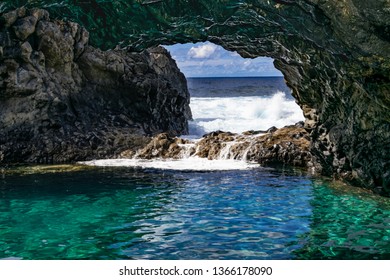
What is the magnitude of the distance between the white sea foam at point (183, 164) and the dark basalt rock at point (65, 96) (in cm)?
168

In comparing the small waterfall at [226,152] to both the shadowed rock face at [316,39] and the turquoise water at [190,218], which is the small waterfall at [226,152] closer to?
the turquoise water at [190,218]

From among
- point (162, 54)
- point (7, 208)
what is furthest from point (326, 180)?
point (162, 54)

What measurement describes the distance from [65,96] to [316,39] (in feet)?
57.7

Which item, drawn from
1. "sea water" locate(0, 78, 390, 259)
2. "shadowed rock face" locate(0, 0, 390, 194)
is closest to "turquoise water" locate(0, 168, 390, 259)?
"sea water" locate(0, 78, 390, 259)

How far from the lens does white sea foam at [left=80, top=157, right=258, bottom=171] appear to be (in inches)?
859

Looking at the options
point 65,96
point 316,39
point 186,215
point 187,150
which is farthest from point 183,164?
point 316,39

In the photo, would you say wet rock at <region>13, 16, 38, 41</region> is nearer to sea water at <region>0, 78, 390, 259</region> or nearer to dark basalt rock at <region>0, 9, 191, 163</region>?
dark basalt rock at <region>0, 9, 191, 163</region>

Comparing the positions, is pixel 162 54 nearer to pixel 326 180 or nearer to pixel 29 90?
pixel 29 90

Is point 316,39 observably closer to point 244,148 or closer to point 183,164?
point 183,164

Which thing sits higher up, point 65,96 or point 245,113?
point 65,96

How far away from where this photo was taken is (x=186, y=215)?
12.6 metres

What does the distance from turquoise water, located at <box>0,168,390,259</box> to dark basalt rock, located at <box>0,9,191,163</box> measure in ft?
19.1

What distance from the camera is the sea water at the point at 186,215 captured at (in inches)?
373

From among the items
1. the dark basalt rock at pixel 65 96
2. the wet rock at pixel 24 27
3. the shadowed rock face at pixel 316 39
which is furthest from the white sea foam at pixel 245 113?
the shadowed rock face at pixel 316 39
